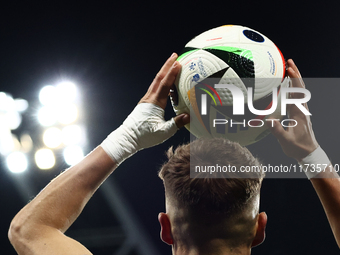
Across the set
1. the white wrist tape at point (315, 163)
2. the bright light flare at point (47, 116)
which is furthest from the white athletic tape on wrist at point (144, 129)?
the bright light flare at point (47, 116)

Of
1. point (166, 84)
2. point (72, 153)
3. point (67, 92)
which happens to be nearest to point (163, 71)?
point (166, 84)

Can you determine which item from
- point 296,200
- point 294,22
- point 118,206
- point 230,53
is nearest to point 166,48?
point 294,22

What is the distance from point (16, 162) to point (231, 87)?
4094 millimetres

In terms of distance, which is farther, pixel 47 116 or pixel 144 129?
pixel 47 116

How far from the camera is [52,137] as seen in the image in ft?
14.9

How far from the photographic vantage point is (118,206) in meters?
4.55

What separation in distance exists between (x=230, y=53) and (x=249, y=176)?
58 centimetres

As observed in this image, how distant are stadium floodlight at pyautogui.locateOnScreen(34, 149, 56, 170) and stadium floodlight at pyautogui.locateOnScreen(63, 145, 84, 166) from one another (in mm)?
187

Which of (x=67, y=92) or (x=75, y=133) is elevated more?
(x=67, y=92)

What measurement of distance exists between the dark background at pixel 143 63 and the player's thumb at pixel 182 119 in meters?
2.73

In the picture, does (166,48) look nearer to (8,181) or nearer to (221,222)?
(8,181)

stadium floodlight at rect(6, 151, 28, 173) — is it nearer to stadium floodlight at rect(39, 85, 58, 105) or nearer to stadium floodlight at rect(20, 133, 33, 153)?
stadium floodlight at rect(20, 133, 33, 153)

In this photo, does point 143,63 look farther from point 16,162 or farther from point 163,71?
point 163,71

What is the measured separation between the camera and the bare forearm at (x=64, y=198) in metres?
0.87
